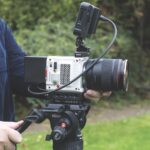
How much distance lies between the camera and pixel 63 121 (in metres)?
2.21

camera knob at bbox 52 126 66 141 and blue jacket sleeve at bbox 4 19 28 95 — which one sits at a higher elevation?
blue jacket sleeve at bbox 4 19 28 95

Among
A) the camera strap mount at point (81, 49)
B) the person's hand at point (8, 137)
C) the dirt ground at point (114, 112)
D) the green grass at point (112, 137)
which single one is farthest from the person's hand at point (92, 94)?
the dirt ground at point (114, 112)

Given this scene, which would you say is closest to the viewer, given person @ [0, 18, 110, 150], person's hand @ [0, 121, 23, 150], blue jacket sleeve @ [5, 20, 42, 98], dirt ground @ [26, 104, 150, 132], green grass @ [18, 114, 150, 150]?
person's hand @ [0, 121, 23, 150]

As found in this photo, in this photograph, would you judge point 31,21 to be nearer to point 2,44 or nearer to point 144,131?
point 144,131

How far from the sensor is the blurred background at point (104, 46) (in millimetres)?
7098

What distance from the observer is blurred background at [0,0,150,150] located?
23.3ft

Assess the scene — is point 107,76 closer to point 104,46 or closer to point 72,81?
point 72,81

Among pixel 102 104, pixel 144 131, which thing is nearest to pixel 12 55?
pixel 144 131

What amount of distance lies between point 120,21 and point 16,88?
799cm

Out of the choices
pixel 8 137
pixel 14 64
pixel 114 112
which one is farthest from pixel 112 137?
pixel 8 137

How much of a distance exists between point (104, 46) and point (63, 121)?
688cm

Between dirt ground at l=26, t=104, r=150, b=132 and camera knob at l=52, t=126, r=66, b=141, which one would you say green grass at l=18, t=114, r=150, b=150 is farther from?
camera knob at l=52, t=126, r=66, b=141

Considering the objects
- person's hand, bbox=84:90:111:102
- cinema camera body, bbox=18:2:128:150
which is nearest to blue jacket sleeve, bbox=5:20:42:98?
cinema camera body, bbox=18:2:128:150

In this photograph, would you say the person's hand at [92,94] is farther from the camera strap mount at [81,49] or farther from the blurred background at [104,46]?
the blurred background at [104,46]
